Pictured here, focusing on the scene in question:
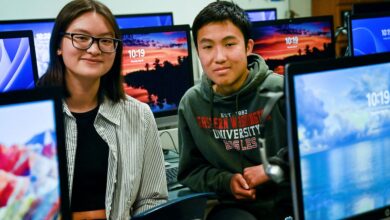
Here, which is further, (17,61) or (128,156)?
(17,61)

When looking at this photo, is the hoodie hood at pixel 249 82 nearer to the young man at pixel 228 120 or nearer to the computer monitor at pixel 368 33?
the young man at pixel 228 120

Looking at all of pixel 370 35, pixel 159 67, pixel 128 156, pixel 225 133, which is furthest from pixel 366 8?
pixel 128 156

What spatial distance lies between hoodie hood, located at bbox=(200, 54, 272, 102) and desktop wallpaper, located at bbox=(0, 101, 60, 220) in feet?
A: 2.57

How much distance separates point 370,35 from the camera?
2.10m

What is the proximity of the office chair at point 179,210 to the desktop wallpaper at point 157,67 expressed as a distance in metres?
0.99

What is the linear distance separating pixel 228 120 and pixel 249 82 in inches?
5.3

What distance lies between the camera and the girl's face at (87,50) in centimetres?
136

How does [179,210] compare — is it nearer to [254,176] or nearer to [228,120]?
[254,176]

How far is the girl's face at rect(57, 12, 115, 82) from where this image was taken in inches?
53.6

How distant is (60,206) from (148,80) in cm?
119

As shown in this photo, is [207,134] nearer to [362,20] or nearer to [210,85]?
[210,85]

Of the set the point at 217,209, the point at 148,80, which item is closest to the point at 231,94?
the point at 217,209

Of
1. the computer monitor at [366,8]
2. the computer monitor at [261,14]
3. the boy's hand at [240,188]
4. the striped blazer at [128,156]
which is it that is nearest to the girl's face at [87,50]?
the striped blazer at [128,156]

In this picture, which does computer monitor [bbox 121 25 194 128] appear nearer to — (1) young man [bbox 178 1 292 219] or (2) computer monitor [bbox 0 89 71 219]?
(1) young man [bbox 178 1 292 219]
